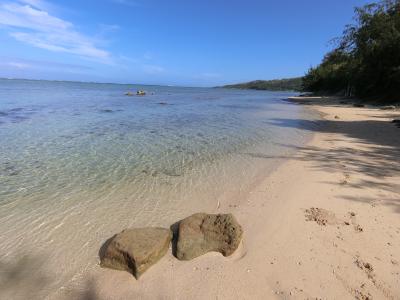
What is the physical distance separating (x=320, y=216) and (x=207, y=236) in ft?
7.30

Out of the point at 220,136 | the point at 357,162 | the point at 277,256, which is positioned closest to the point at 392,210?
the point at 277,256

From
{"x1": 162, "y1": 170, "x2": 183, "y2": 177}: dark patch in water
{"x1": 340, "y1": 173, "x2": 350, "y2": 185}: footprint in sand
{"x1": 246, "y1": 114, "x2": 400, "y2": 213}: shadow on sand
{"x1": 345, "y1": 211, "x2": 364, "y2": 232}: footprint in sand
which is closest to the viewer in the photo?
{"x1": 345, "y1": 211, "x2": 364, "y2": 232}: footprint in sand

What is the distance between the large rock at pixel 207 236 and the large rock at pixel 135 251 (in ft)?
1.00

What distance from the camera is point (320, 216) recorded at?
5.29 metres

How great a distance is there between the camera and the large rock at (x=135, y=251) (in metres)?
3.95

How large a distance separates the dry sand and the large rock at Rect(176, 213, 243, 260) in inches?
5.3

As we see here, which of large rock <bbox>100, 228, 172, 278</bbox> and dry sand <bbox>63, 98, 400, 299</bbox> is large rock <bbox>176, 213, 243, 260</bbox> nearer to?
dry sand <bbox>63, 98, 400, 299</bbox>

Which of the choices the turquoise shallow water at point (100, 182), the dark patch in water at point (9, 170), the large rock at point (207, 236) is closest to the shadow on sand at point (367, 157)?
the turquoise shallow water at point (100, 182)

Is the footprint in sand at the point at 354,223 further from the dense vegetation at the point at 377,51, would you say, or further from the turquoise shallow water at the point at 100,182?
the dense vegetation at the point at 377,51

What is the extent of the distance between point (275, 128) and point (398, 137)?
19.3ft

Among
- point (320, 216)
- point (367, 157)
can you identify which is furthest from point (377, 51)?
point (320, 216)

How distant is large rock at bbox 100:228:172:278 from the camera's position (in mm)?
3949

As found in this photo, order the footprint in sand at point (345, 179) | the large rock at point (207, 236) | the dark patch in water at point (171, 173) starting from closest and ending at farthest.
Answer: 1. the large rock at point (207, 236)
2. the footprint in sand at point (345, 179)
3. the dark patch in water at point (171, 173)

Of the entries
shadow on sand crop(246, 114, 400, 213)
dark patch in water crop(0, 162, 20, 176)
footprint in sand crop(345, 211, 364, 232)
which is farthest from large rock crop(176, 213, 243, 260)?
dark patch in water crop(0, 162, 20, 176)
